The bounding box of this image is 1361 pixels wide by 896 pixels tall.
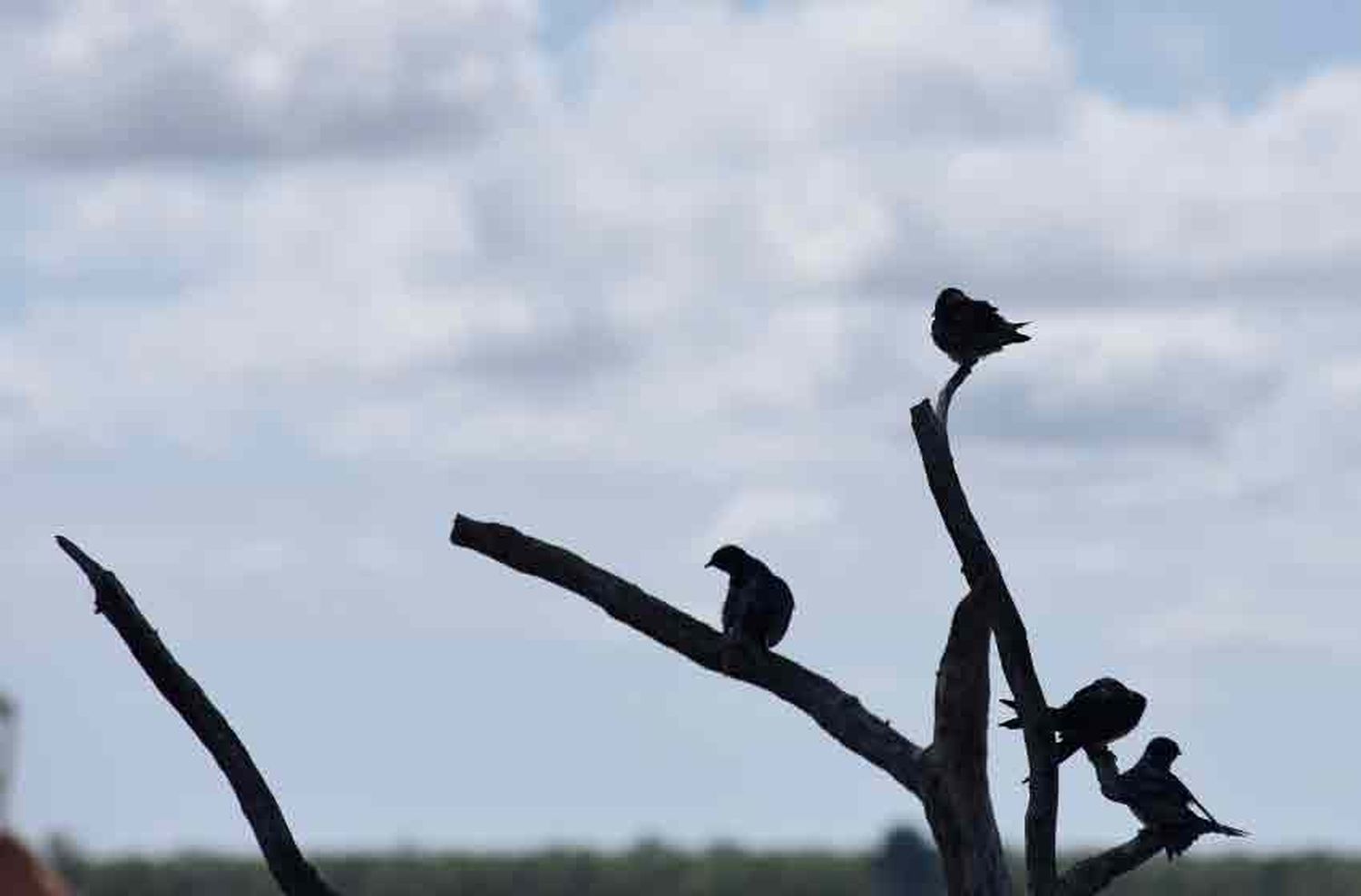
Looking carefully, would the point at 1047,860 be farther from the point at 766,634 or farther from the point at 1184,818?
the point at 766,634

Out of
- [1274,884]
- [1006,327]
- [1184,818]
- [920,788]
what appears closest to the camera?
[920,788]

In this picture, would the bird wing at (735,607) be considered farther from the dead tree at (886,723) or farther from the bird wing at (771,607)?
the dead tree at (886,723)

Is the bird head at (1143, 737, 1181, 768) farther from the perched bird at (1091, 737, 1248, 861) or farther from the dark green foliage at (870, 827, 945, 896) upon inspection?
the dark green foliage at (870, 827, 945, 896)

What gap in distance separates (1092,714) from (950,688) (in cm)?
79

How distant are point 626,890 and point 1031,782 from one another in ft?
251

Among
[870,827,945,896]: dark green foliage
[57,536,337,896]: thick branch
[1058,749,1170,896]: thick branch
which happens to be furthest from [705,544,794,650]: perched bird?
[870,827,945,896]: dark green foliage

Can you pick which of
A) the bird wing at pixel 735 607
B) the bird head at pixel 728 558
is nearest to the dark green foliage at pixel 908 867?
the bird head at pixel 728 558

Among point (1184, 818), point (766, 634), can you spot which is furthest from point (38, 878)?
point (1184, 818)

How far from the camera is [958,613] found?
12578 millimetres

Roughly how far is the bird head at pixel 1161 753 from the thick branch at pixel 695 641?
1996mm

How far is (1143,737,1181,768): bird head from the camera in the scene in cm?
1419

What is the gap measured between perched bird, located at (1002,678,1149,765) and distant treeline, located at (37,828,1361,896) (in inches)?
2671

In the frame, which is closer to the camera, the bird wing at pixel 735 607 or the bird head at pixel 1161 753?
the bird head at pixel 1161 753

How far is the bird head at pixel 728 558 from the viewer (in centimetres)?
2019
